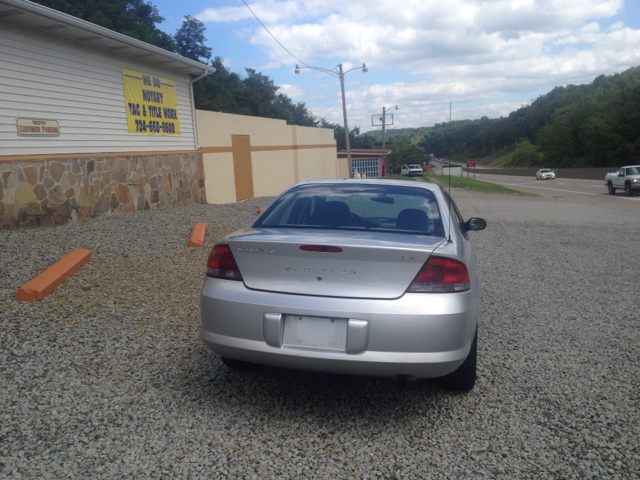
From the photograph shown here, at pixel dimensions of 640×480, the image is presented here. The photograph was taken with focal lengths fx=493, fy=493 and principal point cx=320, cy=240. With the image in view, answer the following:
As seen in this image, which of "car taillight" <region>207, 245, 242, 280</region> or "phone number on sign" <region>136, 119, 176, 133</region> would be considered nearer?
"car taillight" <region>207, 245, 242, 280</region>

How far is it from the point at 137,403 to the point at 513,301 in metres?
4.18

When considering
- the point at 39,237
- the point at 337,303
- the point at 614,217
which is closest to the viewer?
the point at 337,303

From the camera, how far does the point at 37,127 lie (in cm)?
868

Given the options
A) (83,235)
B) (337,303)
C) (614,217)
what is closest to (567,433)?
(337,303)

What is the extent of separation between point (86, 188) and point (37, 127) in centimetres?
143

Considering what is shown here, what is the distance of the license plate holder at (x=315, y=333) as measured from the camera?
2721 mm

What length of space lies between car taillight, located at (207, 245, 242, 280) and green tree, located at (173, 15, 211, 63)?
50.5m

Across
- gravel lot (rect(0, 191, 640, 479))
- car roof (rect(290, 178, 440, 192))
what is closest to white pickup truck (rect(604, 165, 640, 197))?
gravel lot (rect(0, 191, 640, 479))

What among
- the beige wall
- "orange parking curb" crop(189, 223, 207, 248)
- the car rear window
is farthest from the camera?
the beige wall

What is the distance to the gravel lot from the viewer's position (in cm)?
256

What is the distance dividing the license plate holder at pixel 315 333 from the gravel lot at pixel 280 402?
0.54m

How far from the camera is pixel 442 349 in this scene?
2.74 metres

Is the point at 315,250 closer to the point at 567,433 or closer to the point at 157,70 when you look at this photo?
the point at 567,433

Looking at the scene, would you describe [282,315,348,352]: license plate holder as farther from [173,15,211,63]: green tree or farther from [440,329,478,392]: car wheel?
[173,15,211,63]: green tree
